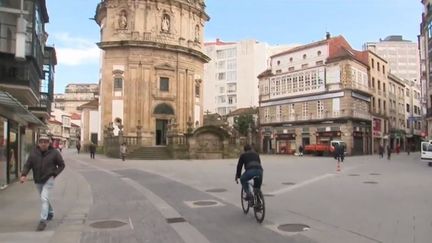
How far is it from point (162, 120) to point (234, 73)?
50.7m

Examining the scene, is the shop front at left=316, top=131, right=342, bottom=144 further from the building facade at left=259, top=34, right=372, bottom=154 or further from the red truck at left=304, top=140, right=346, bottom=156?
the red truck at left=304, top=140, right=346, bottom=156

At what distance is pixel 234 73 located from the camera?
100312mm

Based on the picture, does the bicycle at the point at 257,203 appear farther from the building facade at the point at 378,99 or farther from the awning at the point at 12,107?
the building facade at the point at 378,99

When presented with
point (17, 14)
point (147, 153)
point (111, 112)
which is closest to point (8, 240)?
point (17, 14)

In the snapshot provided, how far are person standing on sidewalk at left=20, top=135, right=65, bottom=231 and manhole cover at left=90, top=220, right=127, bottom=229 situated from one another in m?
0.95

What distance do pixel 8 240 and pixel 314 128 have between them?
54143mm

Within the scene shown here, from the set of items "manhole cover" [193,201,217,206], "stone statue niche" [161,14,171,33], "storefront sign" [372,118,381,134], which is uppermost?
"stone statue niche" [161,14,171,33]

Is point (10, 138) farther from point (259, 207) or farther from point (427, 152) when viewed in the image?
point (427, 152)

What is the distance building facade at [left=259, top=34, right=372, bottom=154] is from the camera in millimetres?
57000

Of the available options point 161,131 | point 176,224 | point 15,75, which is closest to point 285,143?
point 161,131

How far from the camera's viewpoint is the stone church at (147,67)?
5041cm

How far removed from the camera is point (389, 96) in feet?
240

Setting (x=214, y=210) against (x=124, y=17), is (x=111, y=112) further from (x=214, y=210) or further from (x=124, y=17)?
(x=214, y=210)

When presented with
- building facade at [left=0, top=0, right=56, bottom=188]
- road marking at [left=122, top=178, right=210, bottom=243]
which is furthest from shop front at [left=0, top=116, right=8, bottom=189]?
road marking at [left=122, top=178, right=210, bottom=243]
